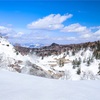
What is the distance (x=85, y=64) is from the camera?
307 ft

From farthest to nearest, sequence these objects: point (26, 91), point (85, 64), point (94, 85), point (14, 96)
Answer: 1. point (85, 64)
2. point (94, 85)
3. point (26, 91)
4. point (14, 96)

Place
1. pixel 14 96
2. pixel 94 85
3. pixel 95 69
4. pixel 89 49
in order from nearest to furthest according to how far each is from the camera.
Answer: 1. pixel 14 96
2. pixel 94 85
3. pixel 95 69
4. pixel 89 49

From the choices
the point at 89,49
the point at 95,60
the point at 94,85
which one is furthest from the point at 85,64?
the point at 94,85

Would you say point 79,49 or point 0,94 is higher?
point 79,49

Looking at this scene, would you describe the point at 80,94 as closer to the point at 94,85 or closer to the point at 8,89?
the point at 94,85

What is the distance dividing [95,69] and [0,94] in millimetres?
83978

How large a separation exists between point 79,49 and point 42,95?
13461cm

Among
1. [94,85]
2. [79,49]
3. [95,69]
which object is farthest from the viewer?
[79,49]

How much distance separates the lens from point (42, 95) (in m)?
3.93

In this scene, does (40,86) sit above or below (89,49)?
below

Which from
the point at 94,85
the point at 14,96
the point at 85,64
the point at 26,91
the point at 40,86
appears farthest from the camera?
Answer: the point at 85,64

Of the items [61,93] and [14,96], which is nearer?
[14,96]

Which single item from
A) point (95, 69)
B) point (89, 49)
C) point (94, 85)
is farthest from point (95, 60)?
point (94, 85)

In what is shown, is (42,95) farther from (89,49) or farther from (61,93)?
(89,49)
